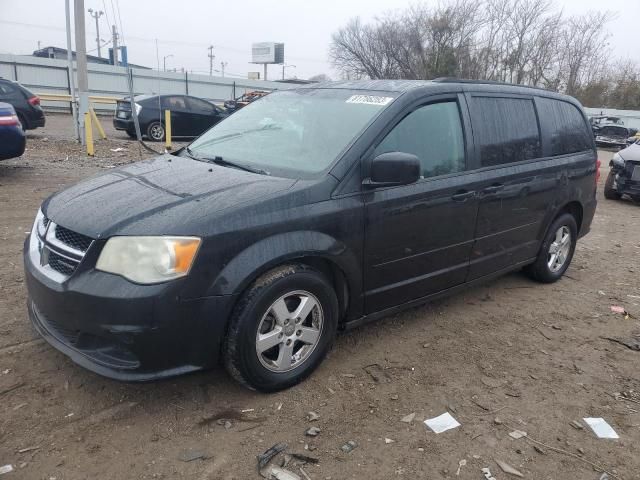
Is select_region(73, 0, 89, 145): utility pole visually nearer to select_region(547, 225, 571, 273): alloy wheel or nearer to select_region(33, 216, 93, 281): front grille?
select_region(33, 216, 93, 281): front grille

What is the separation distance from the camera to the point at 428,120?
3.62 m

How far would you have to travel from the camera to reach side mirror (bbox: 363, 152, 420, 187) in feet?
10.0

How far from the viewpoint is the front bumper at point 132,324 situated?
248 centimetres

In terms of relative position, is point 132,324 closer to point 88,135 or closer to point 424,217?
point 424,217

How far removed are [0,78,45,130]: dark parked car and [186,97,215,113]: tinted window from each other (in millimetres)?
4205

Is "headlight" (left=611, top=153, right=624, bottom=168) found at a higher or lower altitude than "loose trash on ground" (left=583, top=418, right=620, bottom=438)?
higher

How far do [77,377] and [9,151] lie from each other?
6125 mm

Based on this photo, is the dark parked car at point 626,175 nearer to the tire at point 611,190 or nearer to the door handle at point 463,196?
the tire at point 611,190

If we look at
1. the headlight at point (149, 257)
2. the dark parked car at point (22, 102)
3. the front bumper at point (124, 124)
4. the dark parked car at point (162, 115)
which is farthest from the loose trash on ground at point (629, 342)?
the front bumper at point (124, 124)

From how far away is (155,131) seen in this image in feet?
49.7

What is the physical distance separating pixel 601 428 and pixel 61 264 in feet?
9.87

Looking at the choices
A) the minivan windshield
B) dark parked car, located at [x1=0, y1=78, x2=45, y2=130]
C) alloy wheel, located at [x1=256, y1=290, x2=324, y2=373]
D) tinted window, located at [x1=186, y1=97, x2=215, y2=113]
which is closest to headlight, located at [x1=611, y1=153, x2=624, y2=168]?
the minivan windshield

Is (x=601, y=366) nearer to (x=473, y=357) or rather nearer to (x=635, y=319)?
(x=473, y=357)

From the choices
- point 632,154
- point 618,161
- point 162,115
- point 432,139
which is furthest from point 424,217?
point 162,115
